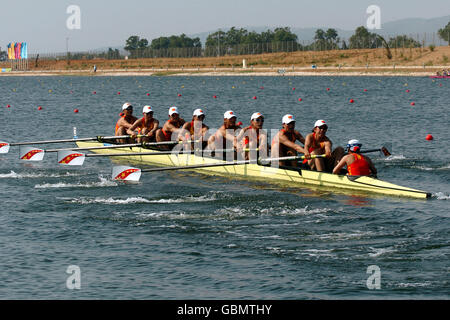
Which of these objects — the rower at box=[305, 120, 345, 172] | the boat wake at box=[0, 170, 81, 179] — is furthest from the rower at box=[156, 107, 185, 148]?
the rower at box=[305, 120, 345, 172]

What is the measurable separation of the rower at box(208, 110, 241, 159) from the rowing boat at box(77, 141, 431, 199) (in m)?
0.59

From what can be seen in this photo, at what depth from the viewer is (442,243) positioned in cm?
1616

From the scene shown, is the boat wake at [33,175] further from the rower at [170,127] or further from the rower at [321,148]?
the rower at [321,148]

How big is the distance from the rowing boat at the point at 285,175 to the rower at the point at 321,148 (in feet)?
1.64

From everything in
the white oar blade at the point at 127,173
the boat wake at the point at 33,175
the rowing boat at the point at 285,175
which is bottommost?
the boat wake at the point at 33,175

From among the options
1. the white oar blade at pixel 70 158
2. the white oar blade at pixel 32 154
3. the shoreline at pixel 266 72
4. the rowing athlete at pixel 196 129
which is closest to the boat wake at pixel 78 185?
the white oar blade at pixel 70 158

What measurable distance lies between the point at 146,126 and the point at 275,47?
372 feet

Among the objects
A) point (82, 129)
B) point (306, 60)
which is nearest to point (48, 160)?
point (82, 129)

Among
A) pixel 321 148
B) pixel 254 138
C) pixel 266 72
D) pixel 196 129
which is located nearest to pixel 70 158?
pixel 196 129

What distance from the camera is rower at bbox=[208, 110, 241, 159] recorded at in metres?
24.3

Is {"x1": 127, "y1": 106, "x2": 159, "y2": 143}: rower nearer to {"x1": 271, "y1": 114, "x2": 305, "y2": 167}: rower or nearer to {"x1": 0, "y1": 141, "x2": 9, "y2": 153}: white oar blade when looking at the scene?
{"x1": 0, "y1": 141, "x2": 9, "y2": 153}: white oar blade

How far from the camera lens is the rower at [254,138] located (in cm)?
2323

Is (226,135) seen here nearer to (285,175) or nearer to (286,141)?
(286,141)
